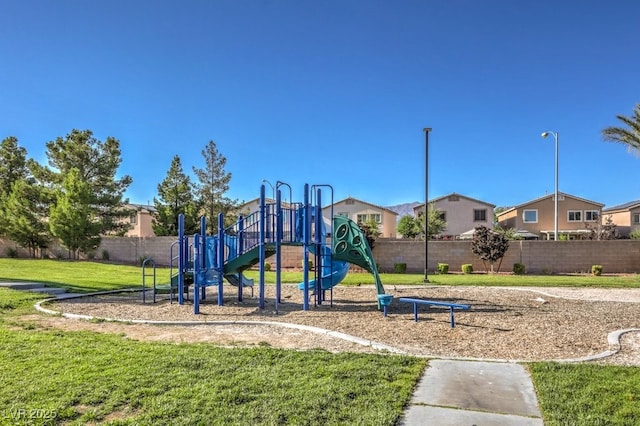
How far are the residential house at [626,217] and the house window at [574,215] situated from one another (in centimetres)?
226

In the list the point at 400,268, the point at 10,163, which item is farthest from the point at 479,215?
the point at 10,163

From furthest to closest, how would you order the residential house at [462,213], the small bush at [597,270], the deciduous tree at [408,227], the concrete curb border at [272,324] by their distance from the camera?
the residential house at [462,213] < the deciduous tree at [408,227] < the small bush at [597,270] < the concrete curb border at [272,324]

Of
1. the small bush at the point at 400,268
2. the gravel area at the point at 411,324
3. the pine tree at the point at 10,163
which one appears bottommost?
the small bush at the point at 400,268

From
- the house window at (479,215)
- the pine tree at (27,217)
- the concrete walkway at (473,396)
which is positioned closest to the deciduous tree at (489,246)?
the concrete walkway at (473,396)

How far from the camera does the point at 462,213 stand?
4866cm

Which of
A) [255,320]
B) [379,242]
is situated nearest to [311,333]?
[255,320]

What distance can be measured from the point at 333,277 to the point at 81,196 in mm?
25016

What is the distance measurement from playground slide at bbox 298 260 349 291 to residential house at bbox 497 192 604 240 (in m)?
36.9

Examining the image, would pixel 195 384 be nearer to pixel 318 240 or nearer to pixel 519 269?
pixel 318 240

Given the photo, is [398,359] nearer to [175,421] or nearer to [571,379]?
[571,379]

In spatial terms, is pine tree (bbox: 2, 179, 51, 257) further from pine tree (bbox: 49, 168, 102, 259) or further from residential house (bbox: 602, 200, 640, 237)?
residential house (bbox: 602, 200, 640, 237)

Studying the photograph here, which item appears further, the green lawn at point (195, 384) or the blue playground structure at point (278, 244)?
the blue playground structure at point (278, 244)

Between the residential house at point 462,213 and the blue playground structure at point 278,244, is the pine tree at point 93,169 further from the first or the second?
the residential house at point 462,213

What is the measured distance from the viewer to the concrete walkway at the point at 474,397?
4105 mm
